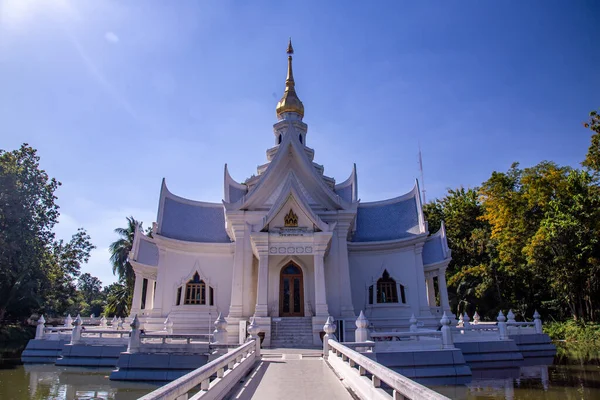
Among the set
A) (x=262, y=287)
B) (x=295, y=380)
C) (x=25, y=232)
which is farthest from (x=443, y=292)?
(x=25, y=232)

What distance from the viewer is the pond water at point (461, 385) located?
1021cm

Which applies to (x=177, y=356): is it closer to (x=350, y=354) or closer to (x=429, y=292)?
(x=350, y=354)

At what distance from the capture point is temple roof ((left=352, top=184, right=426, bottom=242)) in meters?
22.4

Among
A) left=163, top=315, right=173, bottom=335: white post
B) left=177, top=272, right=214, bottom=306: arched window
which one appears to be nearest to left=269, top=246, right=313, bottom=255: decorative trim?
left=177, top=272, right=214, bottom=306: arched window

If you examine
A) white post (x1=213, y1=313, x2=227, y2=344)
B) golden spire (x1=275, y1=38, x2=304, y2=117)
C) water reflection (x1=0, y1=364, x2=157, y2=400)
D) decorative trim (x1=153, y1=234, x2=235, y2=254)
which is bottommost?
water reflection (x1=0, y1=364, x2=157, y2=400)

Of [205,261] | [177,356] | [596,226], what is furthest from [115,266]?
[596,226]

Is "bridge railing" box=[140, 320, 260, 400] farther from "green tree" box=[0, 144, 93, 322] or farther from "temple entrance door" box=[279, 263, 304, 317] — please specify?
"green tree" box=[0, 144, 93, 322]

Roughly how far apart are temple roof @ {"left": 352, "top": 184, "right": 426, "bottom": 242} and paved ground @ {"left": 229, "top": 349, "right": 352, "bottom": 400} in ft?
37.3

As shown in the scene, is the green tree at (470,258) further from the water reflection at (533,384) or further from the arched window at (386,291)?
the water reflection at (533,384)

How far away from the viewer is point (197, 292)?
2034cm

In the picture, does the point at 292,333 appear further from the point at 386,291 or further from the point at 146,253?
the point at 146,253

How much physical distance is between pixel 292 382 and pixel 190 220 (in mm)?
15184

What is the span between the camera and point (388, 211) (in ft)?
78.8

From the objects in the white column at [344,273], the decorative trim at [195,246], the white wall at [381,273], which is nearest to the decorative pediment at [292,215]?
the white column at [344,273]
